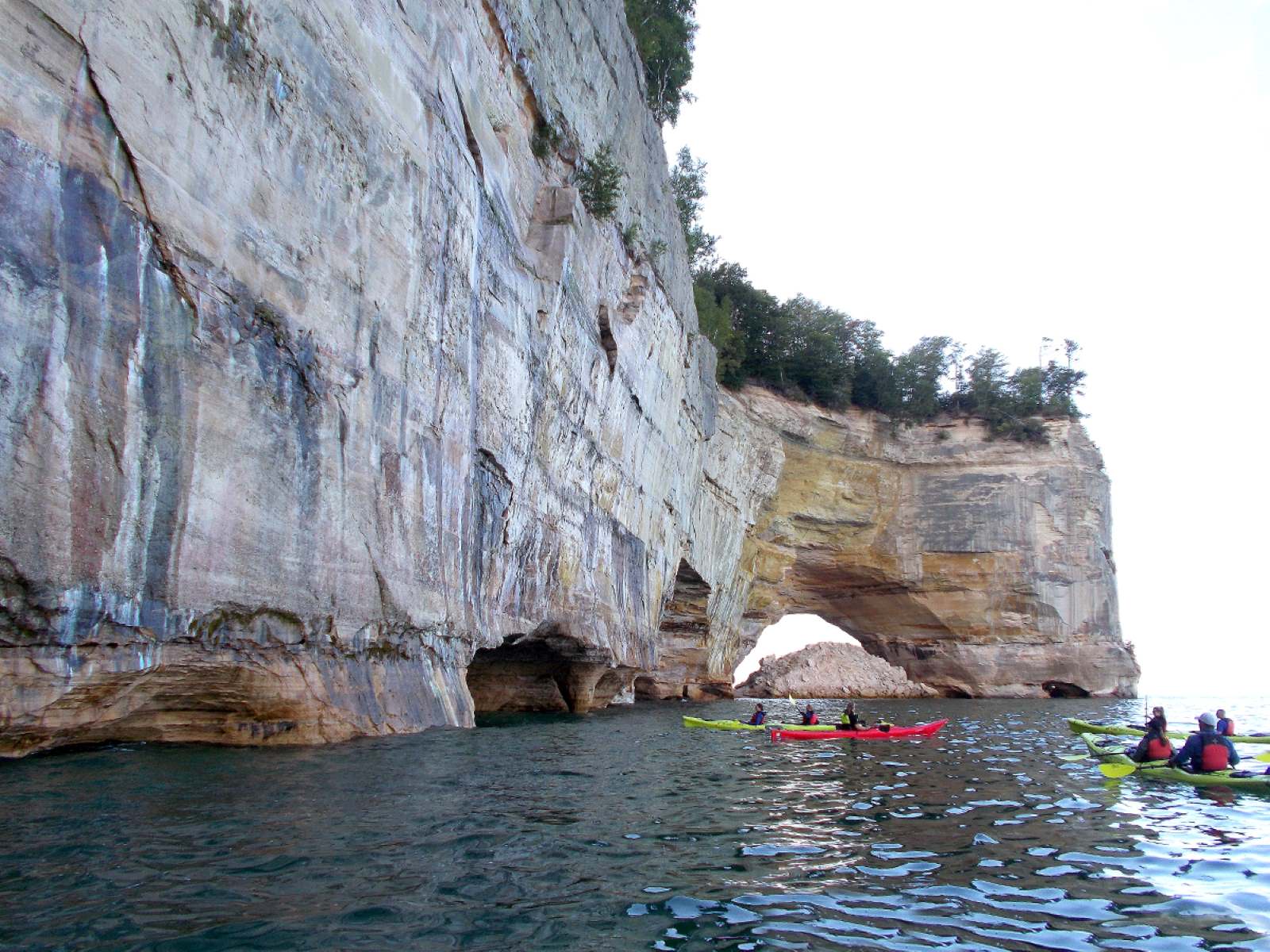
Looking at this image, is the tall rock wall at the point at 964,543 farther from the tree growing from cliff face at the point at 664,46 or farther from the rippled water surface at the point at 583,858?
the rippled water surface at the point at 583,858

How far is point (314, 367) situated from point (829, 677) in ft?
154

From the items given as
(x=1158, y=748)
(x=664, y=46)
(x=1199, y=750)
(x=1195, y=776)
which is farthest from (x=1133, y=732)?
(x=664, y=46)

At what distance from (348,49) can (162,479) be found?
7419 millimetres

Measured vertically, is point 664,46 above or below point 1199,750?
above

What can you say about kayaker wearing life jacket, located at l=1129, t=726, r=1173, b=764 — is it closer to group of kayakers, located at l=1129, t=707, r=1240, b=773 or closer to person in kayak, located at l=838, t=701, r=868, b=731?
group of kayakers, located at l=1129, t=707, r=1240, b=773

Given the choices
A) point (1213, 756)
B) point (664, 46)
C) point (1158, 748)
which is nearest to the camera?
point (1213, 756)

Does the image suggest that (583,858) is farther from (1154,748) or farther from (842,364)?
(842,364)

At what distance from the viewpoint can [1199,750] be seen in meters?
12.4

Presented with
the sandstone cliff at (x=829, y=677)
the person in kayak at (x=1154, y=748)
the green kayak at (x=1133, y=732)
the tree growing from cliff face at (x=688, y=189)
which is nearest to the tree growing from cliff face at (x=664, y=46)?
the tree growing from cliff face at (x=688, y=189)

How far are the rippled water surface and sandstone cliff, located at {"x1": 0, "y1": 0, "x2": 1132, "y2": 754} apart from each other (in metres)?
1.48

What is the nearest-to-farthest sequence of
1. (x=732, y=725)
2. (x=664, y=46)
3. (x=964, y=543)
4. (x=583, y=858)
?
(x=583, y=858) < (x=732, y=725) < (x=664, y=46) < (x=964, y=543)

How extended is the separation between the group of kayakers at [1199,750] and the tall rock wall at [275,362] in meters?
11.0

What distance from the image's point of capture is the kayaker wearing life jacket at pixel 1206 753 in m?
12.3

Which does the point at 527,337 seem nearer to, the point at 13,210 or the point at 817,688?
the point at 13,210
